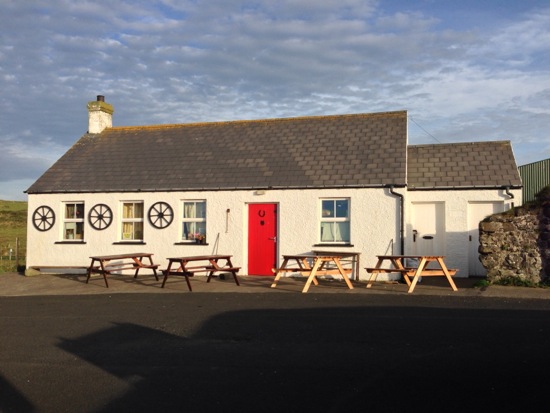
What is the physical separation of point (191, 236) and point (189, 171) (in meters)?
2.07

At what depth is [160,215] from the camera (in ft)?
60.8

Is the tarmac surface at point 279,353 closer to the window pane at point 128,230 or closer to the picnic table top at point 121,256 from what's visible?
the picnic table top at point 121,256

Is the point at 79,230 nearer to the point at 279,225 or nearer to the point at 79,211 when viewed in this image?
the point at 79,211

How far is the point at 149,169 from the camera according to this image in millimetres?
19609

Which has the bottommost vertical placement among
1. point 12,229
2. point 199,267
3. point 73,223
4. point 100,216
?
point 199,267

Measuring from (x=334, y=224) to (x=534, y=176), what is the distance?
8974 mm

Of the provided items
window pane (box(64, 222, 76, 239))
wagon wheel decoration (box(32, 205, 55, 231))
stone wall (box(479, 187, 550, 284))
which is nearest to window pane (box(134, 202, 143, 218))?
window pane (box(64, 222, 76, 239))

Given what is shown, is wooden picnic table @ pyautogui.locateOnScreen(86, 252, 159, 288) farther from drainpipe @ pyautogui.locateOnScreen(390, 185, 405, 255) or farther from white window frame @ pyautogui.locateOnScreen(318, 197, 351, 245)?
drainpipe @ pyautogui.locateOnScreen(390, 185, 405, 255)

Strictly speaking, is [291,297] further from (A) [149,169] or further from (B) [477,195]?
(A) [149,169]

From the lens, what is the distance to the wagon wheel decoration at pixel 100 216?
19047 mm

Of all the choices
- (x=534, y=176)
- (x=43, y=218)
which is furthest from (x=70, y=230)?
(x=534, y=176)

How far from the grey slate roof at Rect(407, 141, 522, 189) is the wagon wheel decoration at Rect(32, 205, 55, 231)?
11207 mm

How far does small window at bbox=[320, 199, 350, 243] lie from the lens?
55.8ft

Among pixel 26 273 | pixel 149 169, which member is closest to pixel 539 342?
pixel 149 169
